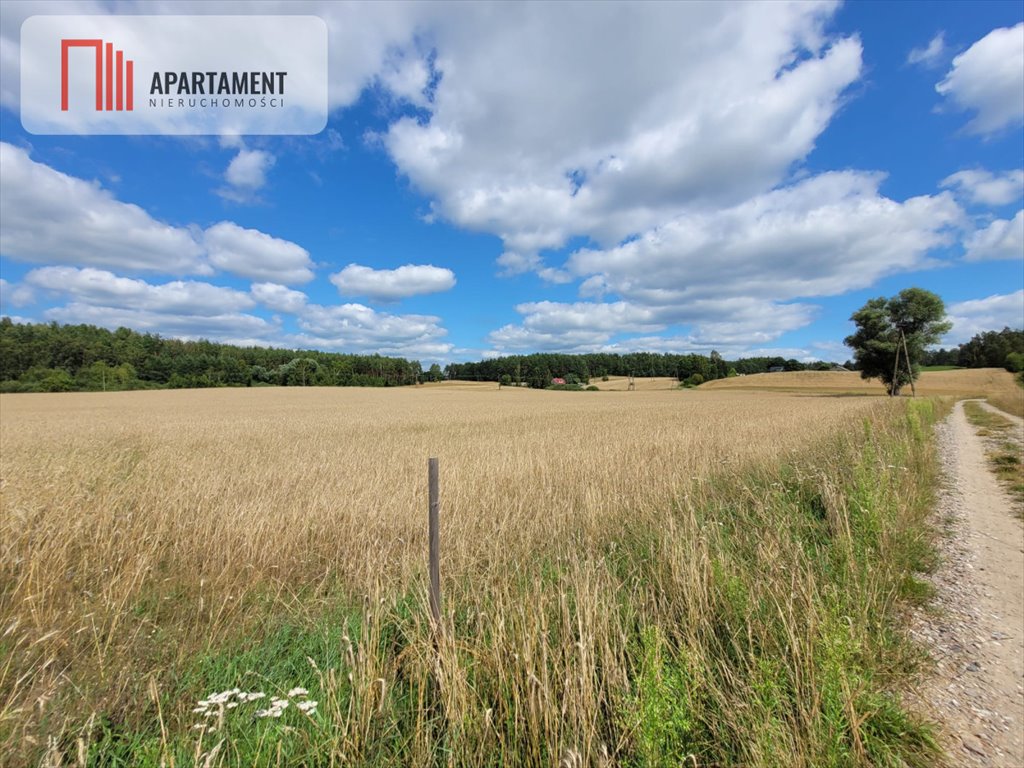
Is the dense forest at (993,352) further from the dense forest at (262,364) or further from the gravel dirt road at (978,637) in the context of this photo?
the gravel dirt road at (978,637)

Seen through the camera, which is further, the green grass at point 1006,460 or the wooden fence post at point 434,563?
the green grass at point 1006,460

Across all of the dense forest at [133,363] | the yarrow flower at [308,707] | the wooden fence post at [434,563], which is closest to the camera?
the yarrow flower at [308,707]

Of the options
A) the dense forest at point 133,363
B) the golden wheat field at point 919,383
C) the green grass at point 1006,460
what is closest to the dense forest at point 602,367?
the golden wheat field at point 919,383

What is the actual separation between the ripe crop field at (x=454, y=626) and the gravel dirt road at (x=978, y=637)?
0.91ft

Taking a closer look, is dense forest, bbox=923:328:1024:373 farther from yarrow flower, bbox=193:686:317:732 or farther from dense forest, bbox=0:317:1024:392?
yarrow flower, bbox=193:686:317:732

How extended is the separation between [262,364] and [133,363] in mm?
22450

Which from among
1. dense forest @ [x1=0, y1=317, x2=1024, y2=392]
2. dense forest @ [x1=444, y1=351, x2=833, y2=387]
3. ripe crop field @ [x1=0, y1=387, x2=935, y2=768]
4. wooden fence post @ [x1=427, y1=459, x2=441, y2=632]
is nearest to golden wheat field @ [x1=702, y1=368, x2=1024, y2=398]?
dense forest @ [x1=0, y1=317, x2=1024, y2=392]

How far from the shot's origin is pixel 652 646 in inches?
103

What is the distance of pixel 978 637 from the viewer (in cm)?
365

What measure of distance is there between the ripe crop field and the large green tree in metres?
54.9

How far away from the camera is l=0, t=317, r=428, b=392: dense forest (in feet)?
239

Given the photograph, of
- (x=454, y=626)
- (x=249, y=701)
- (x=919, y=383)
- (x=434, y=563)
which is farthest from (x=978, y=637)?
(x=919, y=383)

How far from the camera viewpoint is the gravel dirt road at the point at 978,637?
2.65 metres

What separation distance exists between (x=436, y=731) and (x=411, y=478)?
5.58m
